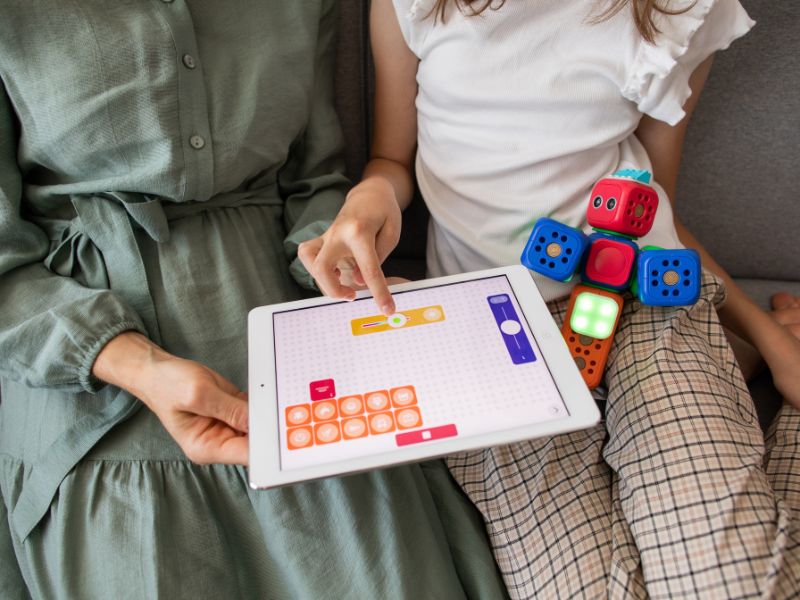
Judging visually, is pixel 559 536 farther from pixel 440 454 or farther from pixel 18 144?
pixel 18 144

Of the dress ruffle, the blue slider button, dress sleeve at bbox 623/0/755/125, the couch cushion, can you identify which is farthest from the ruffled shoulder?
the couch cushion

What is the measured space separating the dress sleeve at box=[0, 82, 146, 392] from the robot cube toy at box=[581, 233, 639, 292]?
1.58 ft

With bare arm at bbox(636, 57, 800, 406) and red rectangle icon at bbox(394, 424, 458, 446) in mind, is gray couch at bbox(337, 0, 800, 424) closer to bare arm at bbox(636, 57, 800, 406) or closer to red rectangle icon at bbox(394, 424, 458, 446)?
bare arm at bbox(636, 57, 800, 406)

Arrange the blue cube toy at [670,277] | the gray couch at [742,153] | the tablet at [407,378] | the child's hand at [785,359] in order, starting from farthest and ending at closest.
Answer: the gray couch at [742,153], the child's hand at [785,359], the blue cube toy at [670,277], the tablet at [407,378]

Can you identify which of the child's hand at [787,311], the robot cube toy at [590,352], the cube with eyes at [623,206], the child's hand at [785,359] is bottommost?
the child's hand at [787,311]

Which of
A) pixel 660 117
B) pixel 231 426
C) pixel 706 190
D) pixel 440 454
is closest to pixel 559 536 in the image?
pixel 440 454

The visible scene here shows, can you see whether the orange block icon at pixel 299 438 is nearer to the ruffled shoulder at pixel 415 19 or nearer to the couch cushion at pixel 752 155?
the ruffled shoulder at pixel 415 19

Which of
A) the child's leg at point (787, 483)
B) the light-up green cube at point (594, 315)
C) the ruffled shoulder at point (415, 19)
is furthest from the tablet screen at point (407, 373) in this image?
the ruffled shoulder at point (415, 19)

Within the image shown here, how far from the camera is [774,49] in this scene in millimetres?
832

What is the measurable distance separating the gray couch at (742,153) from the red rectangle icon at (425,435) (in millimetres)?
530

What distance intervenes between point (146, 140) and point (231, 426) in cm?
31

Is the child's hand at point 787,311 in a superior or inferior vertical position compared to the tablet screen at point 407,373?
inferior

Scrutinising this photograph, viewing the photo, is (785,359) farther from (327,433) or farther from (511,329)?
(327,433)

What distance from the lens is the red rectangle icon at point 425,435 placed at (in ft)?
1.58
